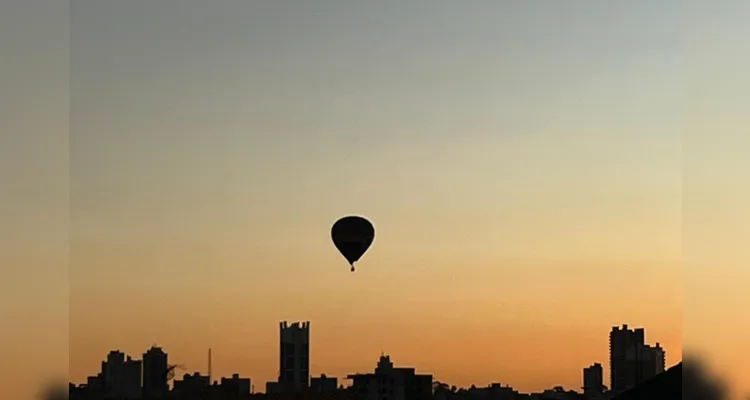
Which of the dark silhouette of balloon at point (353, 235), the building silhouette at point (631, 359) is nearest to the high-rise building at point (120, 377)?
the dark silhouette of balloon at point (353, 235)

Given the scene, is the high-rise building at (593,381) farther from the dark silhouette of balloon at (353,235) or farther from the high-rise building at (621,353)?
the dark silhouette of balloon at (353,235)

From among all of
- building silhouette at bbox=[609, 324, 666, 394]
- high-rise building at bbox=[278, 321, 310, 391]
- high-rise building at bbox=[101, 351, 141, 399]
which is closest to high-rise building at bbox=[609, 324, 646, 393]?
building silhouette at bbox=[609, 324, 666, 394]

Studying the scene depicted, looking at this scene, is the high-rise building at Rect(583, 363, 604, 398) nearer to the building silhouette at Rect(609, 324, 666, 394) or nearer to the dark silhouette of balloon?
the building silhouette at Rect(609, 324, 666, 394)

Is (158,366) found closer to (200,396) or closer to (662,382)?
(200,396)

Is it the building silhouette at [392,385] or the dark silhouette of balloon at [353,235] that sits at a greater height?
the dark silhouette of balloon at [353,235]

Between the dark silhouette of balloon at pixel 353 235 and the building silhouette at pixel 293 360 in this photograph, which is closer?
the dark silhouette of balloon at pixel 353 235

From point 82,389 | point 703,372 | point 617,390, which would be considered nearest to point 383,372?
point 617,390

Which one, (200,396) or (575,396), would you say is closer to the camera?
(200,396)
